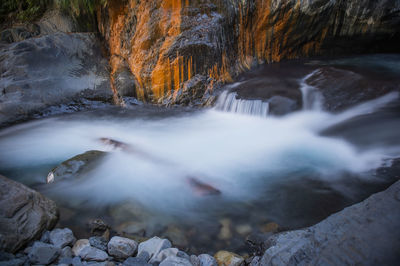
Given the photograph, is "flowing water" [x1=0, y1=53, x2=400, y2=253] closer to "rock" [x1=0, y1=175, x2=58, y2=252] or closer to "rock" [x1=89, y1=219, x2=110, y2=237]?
"rock" [x1=89, y1=219, x2=110, y2=237]

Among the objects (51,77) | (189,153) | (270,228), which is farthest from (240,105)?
(51,77)

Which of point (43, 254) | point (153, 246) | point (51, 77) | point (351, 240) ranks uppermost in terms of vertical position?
point (51, 77)

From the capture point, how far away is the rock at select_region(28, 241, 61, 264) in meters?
1.67

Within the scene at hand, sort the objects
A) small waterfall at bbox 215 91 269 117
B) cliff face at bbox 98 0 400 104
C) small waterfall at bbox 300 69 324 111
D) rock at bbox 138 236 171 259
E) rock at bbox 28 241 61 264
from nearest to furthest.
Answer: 1. rock at bbox 28 241 61 264
2. rock at bbox 138 236 171 259
3. small waterfall at bbox 300 69 324 111
4. small waterfall at bbox 215 91 269 117
5. cliff face at bbox 98 0 400 104

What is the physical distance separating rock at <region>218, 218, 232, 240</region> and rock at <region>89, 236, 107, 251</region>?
98 centimetres

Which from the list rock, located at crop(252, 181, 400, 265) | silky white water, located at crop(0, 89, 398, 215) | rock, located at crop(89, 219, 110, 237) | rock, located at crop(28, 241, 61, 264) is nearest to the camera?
rock, located at crop(252, 181, 400, 265)

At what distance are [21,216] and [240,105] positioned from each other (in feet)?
14.6

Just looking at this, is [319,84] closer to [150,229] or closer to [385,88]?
[385,88]

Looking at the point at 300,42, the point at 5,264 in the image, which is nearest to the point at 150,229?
the point at 5,264

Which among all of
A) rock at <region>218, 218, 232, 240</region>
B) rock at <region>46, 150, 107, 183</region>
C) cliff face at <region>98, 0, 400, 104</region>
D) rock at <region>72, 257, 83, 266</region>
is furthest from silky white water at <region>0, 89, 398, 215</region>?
cliff face at <region>98, 0, 400, 104</region>

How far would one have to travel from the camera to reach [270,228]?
229 centimetres

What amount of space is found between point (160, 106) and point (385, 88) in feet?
15.7

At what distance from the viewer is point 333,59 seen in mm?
7340

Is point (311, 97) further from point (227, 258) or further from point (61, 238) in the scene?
point (61, 238)
